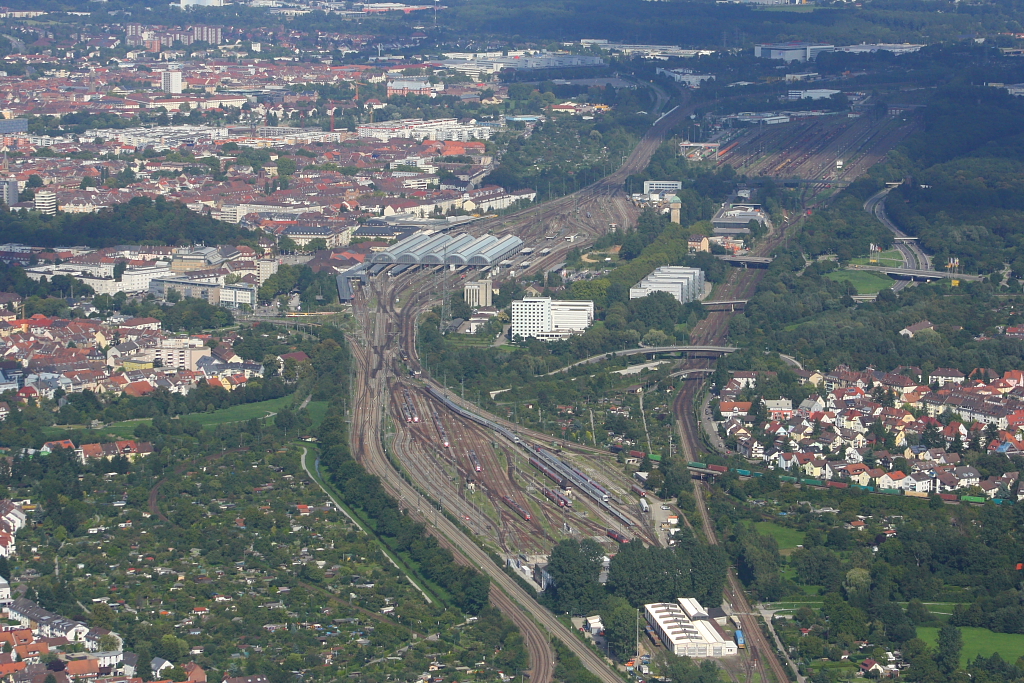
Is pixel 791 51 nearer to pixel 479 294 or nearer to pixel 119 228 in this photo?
pixel 119 228

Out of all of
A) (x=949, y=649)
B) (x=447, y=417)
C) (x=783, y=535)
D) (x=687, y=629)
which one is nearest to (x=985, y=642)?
(x=949, y=649)

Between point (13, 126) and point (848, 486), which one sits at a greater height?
point (13, 126)

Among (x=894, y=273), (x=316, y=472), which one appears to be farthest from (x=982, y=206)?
(x=316, y=472)

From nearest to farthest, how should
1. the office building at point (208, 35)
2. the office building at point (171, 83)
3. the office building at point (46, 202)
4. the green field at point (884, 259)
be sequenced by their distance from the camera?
1. the green field at point (884, 259)
2. the office building at point (46, 202)
3. the office building at point (171, 83)
4. the office building at point (208, 35)

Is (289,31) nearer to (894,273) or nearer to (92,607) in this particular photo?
(894,273)

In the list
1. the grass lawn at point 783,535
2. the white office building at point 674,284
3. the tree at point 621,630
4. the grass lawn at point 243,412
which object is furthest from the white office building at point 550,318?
the tree at point 621,630

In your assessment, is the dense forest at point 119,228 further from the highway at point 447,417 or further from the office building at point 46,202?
the highway at point 447,417

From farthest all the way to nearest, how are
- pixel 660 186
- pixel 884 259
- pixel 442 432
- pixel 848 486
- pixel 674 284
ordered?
pixel 660 186, pixel 884 259, pixel 674 284, pixel 442 432, pixel 848 486
